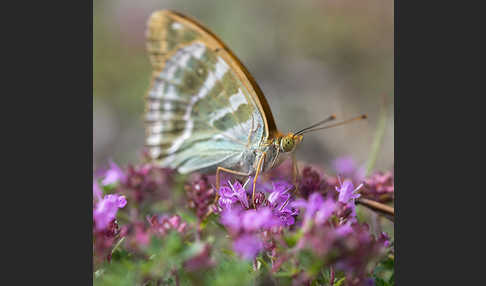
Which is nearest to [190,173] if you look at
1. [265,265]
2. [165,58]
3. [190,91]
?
[190,91]

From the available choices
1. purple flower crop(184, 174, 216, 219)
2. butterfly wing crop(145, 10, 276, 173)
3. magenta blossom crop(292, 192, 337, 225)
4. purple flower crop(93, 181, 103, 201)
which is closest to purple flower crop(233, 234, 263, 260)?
magenta blossom crop(292, 192, 337, 225)

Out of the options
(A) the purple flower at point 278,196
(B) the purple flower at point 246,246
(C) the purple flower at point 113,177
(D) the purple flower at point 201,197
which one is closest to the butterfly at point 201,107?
(D) the purple flower at point 201,197

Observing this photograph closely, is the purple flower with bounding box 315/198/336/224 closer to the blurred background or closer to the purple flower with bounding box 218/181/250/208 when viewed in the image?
the purple flower with bounding box 218/181/250/208

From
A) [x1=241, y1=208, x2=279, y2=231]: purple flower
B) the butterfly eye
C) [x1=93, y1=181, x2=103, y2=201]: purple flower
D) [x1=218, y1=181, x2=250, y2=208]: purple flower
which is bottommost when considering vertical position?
[x1=93, y1=181, x2=103, y2=201]: purple flower

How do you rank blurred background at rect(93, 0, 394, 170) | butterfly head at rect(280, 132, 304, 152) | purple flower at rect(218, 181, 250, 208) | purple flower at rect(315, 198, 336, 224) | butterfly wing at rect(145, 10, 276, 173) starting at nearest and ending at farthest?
purple flower at rect(315, 198, 336, 224) < purple flower at rect(218, 181, 250, 208) < butterfly head at rect(280, 132, 304, 152) < butterfly wing at rect(145, 10, 276, 173) < blurred background at rect(93, 0, 394, 170)

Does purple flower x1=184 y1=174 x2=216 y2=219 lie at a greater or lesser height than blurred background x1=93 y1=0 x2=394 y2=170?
lesser

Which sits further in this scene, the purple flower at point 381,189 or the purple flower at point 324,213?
the purple flower at point 381,189

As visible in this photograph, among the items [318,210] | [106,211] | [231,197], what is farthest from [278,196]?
[106,211]

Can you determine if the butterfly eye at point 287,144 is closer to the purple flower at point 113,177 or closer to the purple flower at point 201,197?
A: the purple flower at point 201,197

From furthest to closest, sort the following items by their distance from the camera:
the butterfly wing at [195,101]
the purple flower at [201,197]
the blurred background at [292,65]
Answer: the blurred background at [292,65] < the butterfly wing at [195,101] < the purple flower at [201,197]
